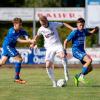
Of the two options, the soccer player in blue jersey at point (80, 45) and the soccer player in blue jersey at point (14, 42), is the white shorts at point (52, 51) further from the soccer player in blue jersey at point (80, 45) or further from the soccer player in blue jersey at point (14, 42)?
the soccer player in blue jersey at point (14, 42)

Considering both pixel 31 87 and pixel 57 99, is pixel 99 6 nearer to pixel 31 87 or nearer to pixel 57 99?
pixel 31 87

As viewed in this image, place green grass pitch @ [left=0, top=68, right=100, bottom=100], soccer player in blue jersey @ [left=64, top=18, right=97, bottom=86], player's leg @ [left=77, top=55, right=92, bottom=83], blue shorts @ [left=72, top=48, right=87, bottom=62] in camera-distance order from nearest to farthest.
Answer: green grass pitch @ [left=0, top=68, right=100, bottom=100] < player's leg @ [left=77, top=55, right=92, bottom=83] < soccer player in blue jersey @ [left=64, top=18, right=97, bottom=86] < blue shorts @ [left=72, top=48, right=87, bottom=62]

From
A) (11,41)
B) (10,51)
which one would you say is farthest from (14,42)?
(10,51)

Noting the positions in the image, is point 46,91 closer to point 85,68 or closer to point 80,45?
point 85,68

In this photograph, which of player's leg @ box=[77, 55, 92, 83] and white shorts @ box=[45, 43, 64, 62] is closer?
white shorts @ box=[45, 43, 64, 62]

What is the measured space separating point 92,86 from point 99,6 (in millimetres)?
17854

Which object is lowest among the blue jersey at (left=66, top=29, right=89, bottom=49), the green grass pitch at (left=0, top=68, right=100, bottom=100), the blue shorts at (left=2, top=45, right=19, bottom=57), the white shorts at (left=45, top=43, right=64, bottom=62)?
the green grass pitch at (left=0, top=68, right=100, bottom=100)

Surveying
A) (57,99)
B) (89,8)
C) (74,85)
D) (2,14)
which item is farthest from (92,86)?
(2,14)

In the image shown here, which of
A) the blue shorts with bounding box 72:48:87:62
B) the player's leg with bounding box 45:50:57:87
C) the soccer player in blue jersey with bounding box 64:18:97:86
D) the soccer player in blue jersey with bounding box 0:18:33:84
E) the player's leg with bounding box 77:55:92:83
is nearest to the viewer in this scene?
the player's leg with bounding box 45:50:57:87

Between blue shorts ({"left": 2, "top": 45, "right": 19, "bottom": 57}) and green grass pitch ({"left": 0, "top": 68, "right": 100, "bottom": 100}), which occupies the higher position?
blue shorts ({"left": 2, "top": 45, "right": 19, "bottom": 57})

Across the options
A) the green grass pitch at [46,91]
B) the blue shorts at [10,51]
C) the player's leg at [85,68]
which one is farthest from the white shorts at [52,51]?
the blue shorts at [10,51]

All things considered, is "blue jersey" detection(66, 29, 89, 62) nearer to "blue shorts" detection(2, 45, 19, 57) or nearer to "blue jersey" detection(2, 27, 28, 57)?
"blue jersey" detection(2, 27, 28, 57)

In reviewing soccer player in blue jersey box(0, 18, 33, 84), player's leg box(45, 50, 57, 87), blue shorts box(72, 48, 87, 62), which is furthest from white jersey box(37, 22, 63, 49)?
soccer player in blue jersey box(0, 18, 33, 84)

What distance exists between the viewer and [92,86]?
55.9ft
